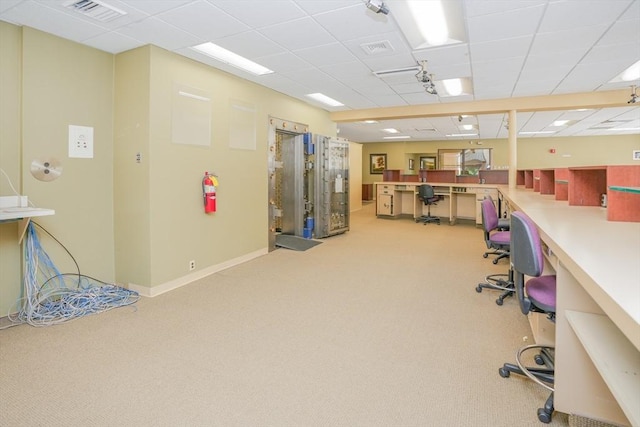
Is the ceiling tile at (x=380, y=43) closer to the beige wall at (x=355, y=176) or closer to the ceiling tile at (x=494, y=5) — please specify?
the ceiling tile at (x=494, y=5)

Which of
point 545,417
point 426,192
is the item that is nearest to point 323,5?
point 545,417

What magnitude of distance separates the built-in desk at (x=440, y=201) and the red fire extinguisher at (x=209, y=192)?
237 inches

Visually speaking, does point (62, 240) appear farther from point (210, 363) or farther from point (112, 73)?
point (210, 363)

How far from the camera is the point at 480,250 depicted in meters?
5.84

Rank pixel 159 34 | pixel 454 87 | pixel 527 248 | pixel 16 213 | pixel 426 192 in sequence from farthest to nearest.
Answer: pixel 426 192 → pixel 454 87 → pixel 159 34 → pixel 16 213 → pixel 527 248

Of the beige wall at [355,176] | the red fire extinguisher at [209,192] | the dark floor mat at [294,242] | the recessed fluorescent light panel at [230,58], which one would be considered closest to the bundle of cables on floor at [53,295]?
the red fire extinguisher at [209,192]

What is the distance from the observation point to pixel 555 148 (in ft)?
41.8

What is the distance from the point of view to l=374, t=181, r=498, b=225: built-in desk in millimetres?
8289

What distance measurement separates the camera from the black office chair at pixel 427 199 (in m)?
8.62

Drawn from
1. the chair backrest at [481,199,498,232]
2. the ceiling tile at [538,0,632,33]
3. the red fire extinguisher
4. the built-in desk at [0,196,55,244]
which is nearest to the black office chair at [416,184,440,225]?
the chair backrest at [481,199,498,232]

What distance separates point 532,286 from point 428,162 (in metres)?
13.6

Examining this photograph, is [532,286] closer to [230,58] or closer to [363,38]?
[363,38]

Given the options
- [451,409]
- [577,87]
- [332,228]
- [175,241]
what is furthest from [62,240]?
[577,87]

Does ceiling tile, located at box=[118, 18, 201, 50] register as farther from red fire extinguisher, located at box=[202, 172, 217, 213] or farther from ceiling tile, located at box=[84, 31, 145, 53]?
red fire extinguisher, located at box=[202, 172, 217, 213]
